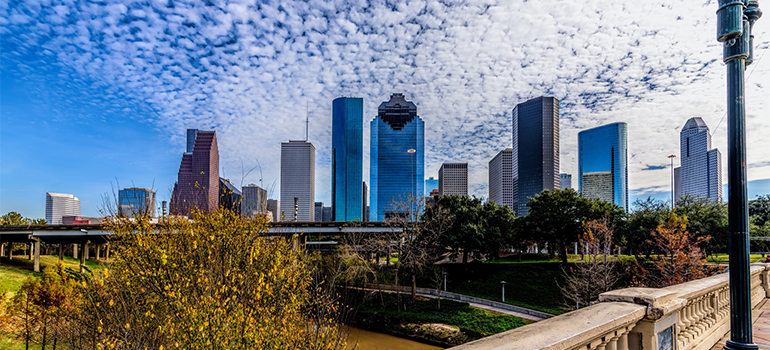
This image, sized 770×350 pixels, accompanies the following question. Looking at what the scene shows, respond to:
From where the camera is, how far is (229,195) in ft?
35.8

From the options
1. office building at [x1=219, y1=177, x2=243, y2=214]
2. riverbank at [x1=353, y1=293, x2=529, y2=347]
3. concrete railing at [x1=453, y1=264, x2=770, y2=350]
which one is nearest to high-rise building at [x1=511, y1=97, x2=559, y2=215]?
riverbank at [x1=353, y1=293, x2=529, y2=347]

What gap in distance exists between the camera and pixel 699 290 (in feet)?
14.7

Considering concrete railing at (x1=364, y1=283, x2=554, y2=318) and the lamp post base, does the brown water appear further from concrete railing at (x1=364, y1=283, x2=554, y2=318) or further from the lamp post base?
the lamp post base

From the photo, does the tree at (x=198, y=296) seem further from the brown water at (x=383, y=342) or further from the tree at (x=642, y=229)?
the tree at (x=642, y=229)

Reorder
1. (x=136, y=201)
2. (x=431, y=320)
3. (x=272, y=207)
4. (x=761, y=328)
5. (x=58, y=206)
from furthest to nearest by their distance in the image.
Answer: (x=58, y=206), (x=431, y=320), (x=272, y=207), (x=136, y=201), (x=761, y=328)

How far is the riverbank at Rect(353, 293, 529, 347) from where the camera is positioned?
20.1 metres

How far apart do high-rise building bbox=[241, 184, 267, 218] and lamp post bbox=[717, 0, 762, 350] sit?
885 cm

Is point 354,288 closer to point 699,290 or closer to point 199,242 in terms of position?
point 199,242

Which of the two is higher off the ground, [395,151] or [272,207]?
[395,151]

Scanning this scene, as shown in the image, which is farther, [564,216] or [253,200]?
[564,216]

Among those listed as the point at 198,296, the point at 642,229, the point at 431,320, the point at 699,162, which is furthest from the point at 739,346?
the point at 699,162

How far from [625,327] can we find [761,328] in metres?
5.68

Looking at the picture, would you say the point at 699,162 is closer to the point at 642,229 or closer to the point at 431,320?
the point at 642,229

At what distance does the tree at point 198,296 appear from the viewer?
5207 millimetres
